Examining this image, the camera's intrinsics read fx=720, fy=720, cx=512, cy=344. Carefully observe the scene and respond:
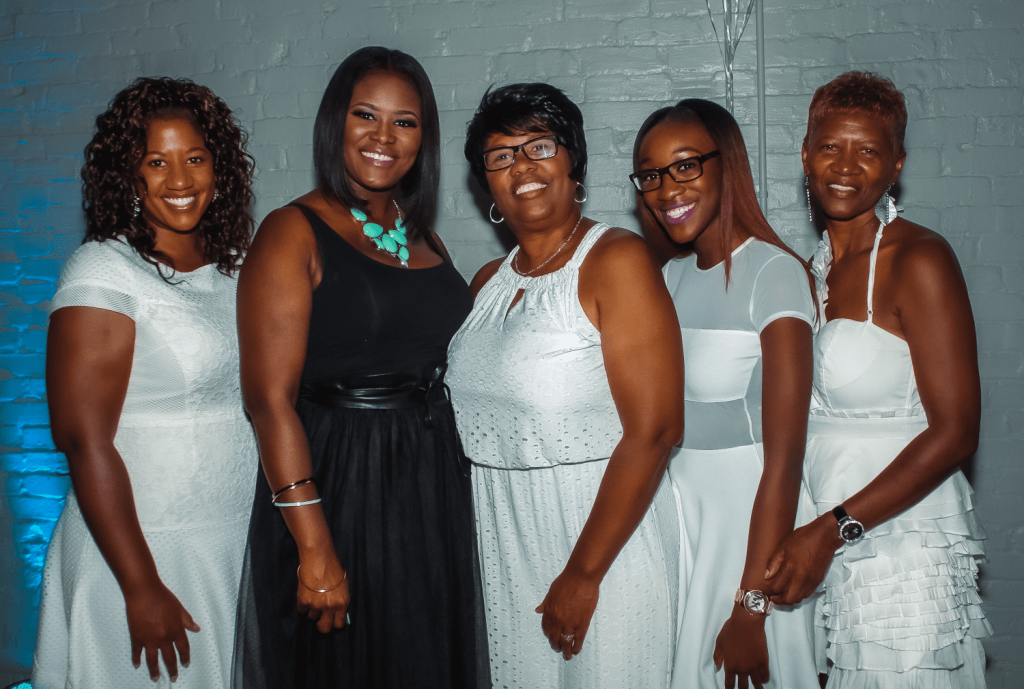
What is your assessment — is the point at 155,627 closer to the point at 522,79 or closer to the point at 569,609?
the point at 569,609

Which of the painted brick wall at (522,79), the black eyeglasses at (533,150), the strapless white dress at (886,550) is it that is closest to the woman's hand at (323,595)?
the black eyeglasses at (533,150)

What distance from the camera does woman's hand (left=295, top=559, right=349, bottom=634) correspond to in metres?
1.48

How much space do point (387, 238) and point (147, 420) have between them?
0.69m

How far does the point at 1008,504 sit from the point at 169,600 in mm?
2605

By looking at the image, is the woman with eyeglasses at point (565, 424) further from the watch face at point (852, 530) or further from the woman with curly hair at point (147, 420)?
the woman with curly hair at point (147, 420)

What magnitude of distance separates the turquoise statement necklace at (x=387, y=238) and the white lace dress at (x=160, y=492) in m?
0.41

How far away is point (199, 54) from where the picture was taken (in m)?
2.67

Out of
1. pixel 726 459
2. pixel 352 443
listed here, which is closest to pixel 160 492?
pixel 352 443

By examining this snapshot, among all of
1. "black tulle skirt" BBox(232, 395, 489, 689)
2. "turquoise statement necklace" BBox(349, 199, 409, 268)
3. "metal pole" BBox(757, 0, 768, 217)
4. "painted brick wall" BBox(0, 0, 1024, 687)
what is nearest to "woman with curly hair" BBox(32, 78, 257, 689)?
"black tulle skirt" BBox(232, 395, 489, 689)

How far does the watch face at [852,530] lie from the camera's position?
1.51 m

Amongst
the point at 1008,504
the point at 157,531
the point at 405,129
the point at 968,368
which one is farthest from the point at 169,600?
the point at 1008,504

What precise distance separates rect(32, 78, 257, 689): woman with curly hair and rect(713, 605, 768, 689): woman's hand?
111 centimetres

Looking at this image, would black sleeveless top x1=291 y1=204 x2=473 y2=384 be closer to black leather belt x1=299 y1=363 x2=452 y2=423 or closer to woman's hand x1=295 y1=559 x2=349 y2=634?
black leather belt x1=299 y1=363 x2=452 y2=423

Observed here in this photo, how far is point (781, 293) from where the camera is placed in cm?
153
